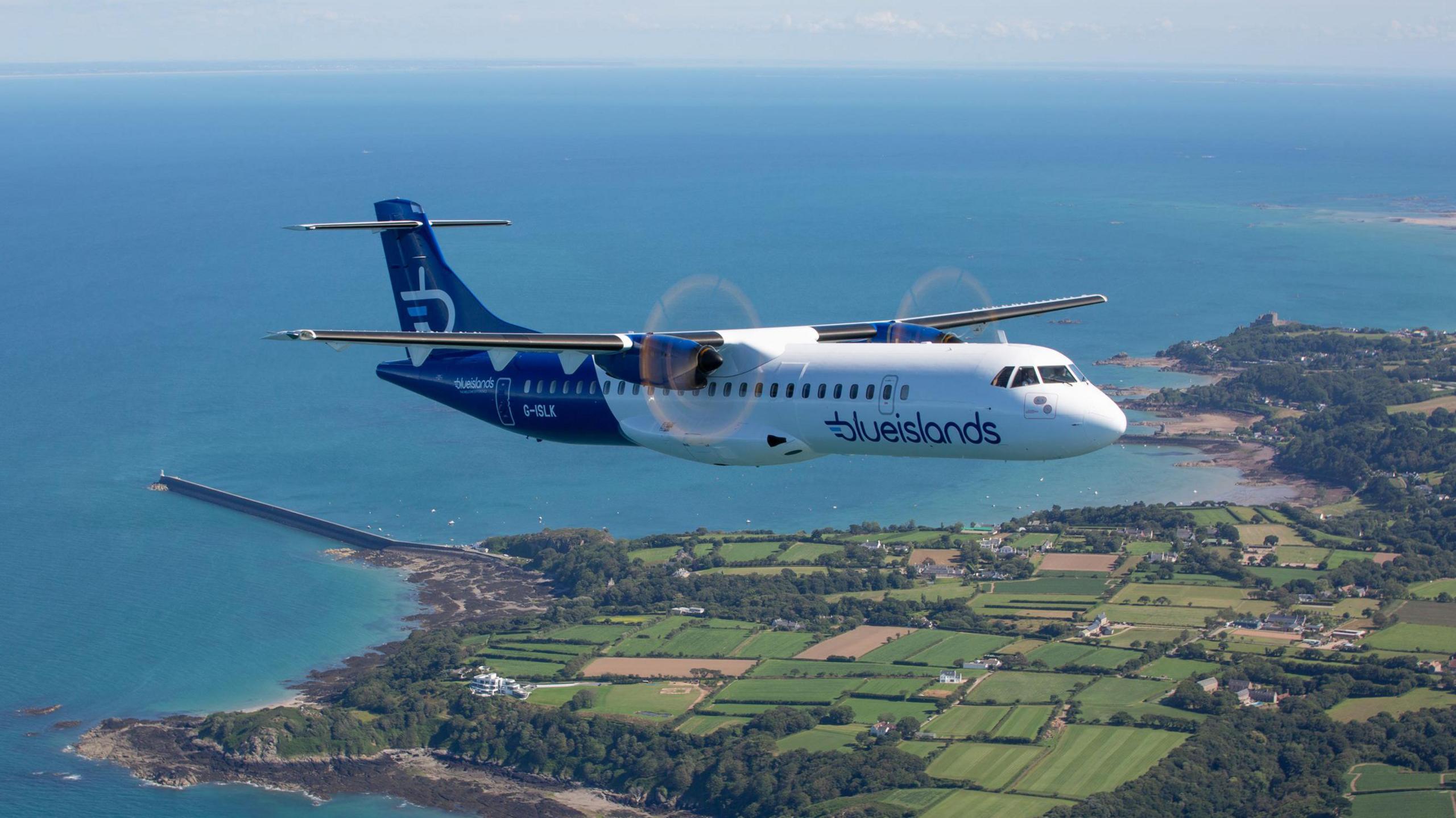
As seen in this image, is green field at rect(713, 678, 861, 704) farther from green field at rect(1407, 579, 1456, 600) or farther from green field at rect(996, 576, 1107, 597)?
green field at rect(1407, 579, 1456, 600)

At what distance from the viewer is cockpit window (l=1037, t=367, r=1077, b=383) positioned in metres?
33.2

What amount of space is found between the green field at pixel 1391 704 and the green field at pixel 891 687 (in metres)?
21.1

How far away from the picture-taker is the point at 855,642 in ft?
279

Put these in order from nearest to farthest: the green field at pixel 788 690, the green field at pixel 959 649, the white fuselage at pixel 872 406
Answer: the white fuselage at pixel 872 406 < the green field at pixel 788 690 < the green field at pixel 959 649

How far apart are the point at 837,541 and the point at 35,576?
56745mm

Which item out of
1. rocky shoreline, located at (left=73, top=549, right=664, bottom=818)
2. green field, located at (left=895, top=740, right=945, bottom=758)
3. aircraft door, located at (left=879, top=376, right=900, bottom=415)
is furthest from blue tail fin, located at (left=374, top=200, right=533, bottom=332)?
green field, located at (left=895, top=740, right=945, bottom=758)

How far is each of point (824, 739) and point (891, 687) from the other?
22.7 feet

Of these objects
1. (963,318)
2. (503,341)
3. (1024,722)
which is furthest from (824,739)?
(503,341)

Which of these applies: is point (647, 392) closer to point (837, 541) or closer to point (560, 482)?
point (837, 541)

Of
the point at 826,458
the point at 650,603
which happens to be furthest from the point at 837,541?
the point at 826,458

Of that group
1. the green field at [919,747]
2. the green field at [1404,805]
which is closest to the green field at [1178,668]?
the green field at [1404,805]

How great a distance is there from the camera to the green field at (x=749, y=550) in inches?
3839

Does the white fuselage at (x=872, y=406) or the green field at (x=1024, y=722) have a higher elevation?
the white fuselage at (x=872, y=406)

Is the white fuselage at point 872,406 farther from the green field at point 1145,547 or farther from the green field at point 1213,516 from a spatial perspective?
the green field at point 1213,516
